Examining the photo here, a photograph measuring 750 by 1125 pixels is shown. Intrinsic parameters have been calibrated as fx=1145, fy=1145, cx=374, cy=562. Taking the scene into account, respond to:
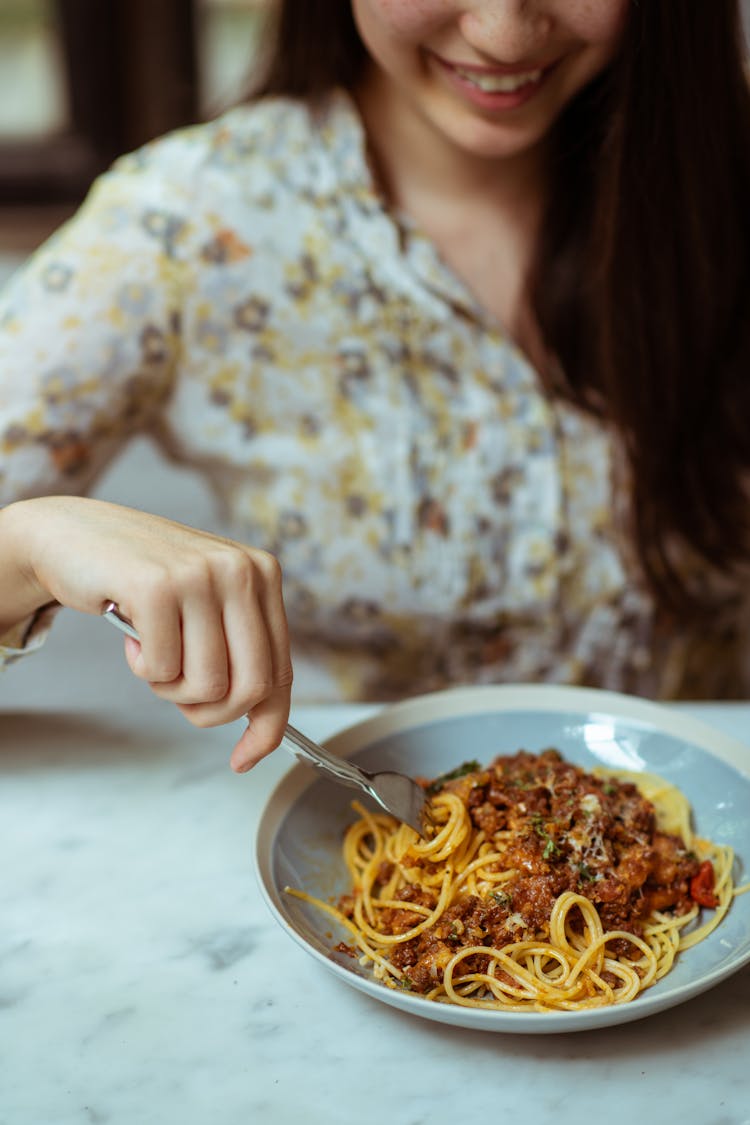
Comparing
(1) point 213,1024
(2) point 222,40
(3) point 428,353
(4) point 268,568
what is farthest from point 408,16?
(2) point 222,40

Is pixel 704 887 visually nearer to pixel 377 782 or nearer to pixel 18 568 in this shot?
pixel 377 782

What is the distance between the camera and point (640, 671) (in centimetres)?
167

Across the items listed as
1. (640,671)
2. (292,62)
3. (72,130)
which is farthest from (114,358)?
(72,130)

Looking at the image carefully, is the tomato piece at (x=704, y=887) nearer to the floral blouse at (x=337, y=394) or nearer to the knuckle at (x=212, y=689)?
the knuckle at (x=212, y=689)

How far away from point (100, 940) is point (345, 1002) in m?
0.22

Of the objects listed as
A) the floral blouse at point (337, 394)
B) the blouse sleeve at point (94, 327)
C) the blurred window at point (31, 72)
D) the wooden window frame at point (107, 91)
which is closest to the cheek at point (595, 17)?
the floral blouse at point (337, 394)

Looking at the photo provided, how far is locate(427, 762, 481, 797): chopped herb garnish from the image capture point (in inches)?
42.3

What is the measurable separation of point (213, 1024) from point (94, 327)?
0.87 meters

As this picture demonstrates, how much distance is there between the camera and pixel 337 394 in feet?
5.02

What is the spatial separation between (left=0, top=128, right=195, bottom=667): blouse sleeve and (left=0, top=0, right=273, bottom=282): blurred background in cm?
152

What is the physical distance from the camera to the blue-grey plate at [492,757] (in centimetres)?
81

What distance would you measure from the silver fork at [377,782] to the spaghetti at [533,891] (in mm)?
16

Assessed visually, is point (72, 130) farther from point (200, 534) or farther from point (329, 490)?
point (200, 534)

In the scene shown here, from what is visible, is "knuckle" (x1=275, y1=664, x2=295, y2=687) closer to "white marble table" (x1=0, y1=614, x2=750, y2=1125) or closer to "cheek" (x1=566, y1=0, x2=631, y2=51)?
"white marble table" (x1=0, y1=614, x2=750, y2=1125)
